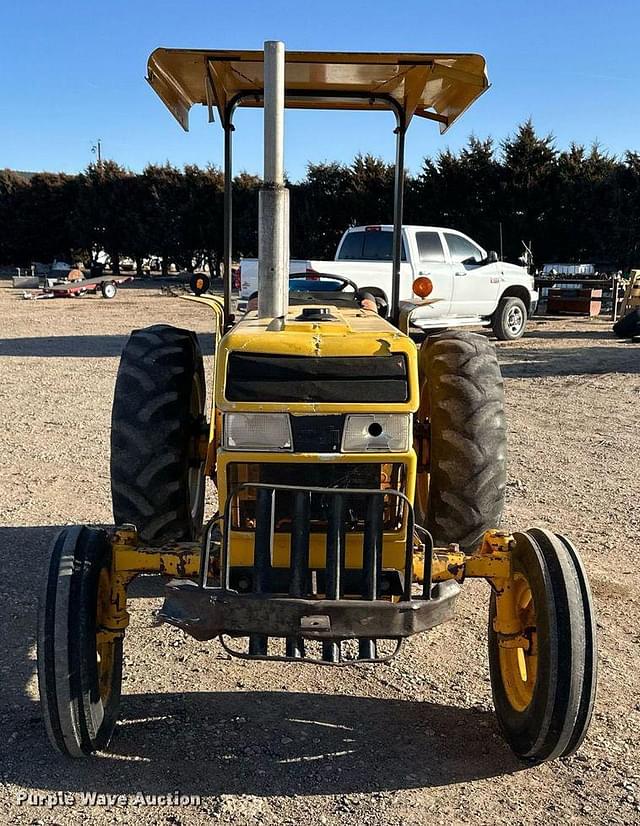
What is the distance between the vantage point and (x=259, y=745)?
3465 millimetres

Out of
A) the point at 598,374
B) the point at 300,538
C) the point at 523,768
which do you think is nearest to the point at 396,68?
the point at 300,538

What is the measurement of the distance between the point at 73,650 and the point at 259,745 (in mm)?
833

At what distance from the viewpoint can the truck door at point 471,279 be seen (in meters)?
15.9

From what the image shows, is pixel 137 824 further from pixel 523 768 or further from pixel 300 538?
pixel 523 768

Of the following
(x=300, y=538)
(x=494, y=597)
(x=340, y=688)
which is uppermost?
(x=300, y=538)

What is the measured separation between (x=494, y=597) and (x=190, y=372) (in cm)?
193

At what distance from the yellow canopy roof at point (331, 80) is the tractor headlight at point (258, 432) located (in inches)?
79.1

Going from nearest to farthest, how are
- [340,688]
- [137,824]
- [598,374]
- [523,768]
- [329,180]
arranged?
1. [137,824]
2. [523,768]
3. [340,688]
4. [598,374]
5. [329,180]

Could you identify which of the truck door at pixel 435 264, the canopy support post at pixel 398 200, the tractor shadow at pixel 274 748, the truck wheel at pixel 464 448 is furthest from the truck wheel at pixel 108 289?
the tractor shadow at pixel 274 748

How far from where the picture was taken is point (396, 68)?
4535 mm

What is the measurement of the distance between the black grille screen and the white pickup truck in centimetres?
Result: 1074

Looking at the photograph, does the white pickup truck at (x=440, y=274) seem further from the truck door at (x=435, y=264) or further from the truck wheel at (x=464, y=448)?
the truck wheel at (x=464, y=448)

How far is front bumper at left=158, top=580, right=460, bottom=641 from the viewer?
2.99m

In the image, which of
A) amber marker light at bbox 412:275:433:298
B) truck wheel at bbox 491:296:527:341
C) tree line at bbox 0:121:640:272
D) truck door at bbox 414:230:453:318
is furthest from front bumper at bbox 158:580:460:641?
tree line at bbox 0:121:640:272
